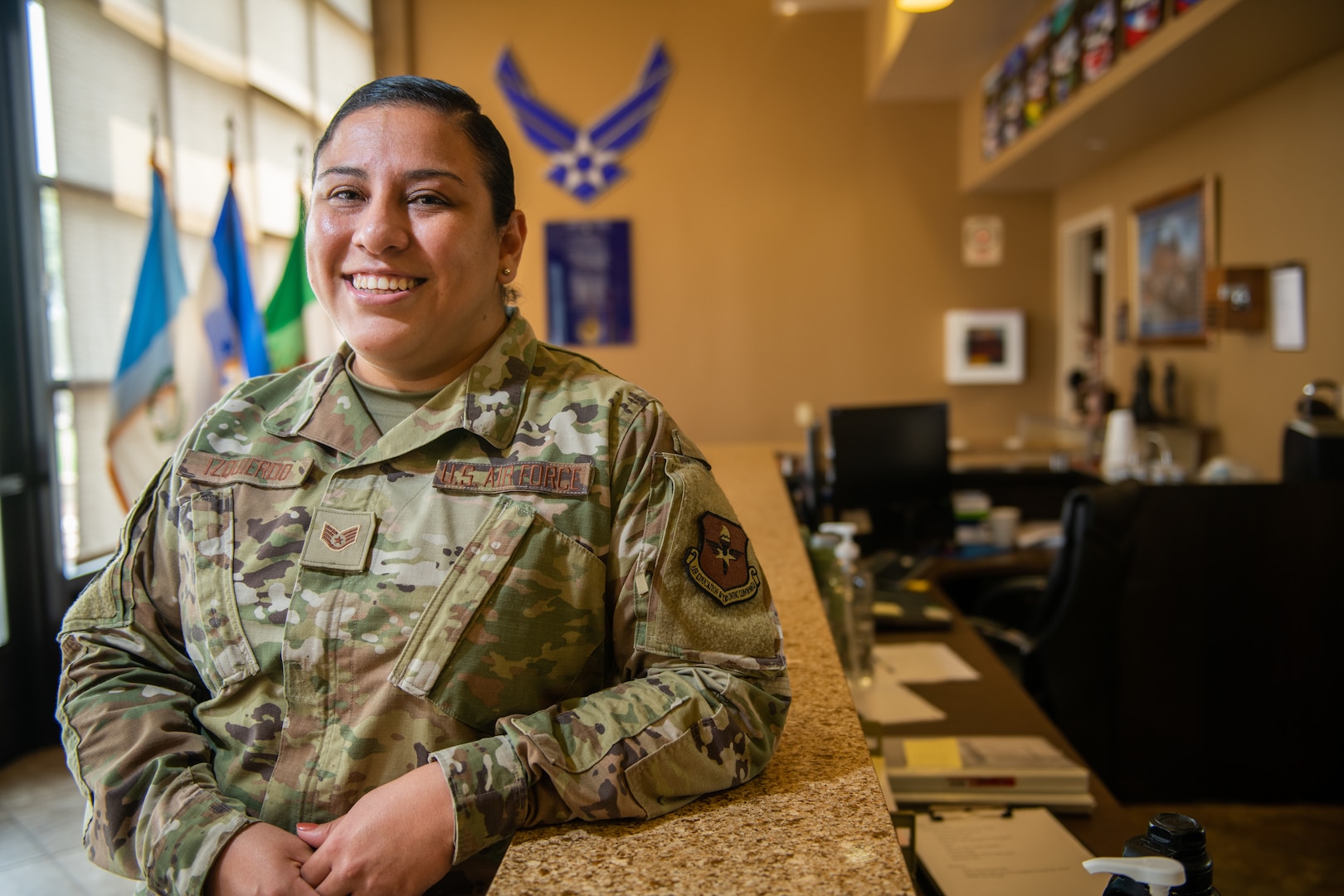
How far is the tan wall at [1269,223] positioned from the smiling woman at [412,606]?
295 centimetres

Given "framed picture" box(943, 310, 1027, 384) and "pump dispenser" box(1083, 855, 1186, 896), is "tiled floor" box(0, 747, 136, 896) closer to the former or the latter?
"pump dispenser" box(1083, 855, 1186, 896)

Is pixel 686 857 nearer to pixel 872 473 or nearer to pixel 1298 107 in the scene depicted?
pixel 872 473

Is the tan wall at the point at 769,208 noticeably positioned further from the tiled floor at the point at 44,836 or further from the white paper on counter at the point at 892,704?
the white paper on counter at the point at 892,704

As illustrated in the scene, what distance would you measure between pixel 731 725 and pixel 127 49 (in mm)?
3581

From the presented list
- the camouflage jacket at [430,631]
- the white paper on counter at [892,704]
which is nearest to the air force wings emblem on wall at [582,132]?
the white paper on counter at [892,704]

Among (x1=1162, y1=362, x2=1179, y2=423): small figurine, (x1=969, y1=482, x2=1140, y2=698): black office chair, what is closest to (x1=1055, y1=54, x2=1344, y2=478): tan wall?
(x1=1162, y1=362, x2=1179, y2=423): small figurine

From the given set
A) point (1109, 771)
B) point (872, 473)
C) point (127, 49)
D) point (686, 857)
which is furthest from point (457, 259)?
point (127, 49)

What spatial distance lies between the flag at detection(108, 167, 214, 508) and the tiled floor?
0.90 metres

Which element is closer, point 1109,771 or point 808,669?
point 808,669

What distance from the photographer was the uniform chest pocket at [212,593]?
37.2 inches

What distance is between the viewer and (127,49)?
3297 mm

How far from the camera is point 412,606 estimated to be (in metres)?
0.91

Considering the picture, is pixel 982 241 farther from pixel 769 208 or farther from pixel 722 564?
pixel 722 564

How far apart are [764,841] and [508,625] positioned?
12.5 inches
